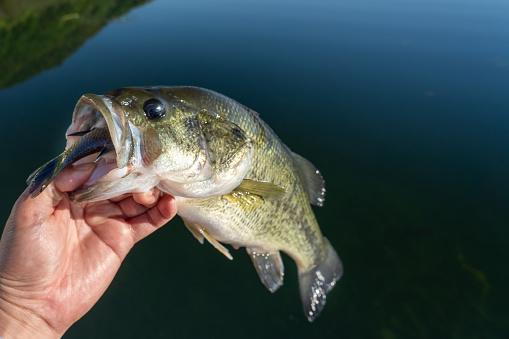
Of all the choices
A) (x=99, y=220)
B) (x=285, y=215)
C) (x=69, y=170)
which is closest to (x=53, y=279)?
(x=99, y=220)

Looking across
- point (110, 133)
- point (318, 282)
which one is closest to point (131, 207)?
point (110, 133)

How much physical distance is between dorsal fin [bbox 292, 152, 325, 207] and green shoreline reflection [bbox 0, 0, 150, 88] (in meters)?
7.78

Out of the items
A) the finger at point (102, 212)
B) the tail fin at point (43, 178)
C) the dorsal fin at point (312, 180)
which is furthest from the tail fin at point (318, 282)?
the tail fin at point (43, 178)

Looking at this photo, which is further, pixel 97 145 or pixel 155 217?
pixel 155 217

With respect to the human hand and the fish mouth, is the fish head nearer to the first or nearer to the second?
the fish mouth

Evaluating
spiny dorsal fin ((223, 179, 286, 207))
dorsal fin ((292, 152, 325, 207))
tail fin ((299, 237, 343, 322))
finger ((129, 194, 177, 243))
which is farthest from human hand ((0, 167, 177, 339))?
tail fin ((299, 237, 343, 322))

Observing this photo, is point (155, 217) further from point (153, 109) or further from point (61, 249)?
point (153, 109)

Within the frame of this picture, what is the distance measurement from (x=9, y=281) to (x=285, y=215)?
164cm

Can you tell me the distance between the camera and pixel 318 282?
278 centimetres

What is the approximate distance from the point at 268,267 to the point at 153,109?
163 cm

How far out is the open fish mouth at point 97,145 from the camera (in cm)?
129

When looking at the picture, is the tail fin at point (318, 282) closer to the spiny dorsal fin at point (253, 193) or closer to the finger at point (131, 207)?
the spiny dorsal fin at point (253, 193)

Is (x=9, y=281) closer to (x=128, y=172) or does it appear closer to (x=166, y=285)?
(x=128, y=172)

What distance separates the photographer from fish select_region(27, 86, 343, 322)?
4.52 ft
